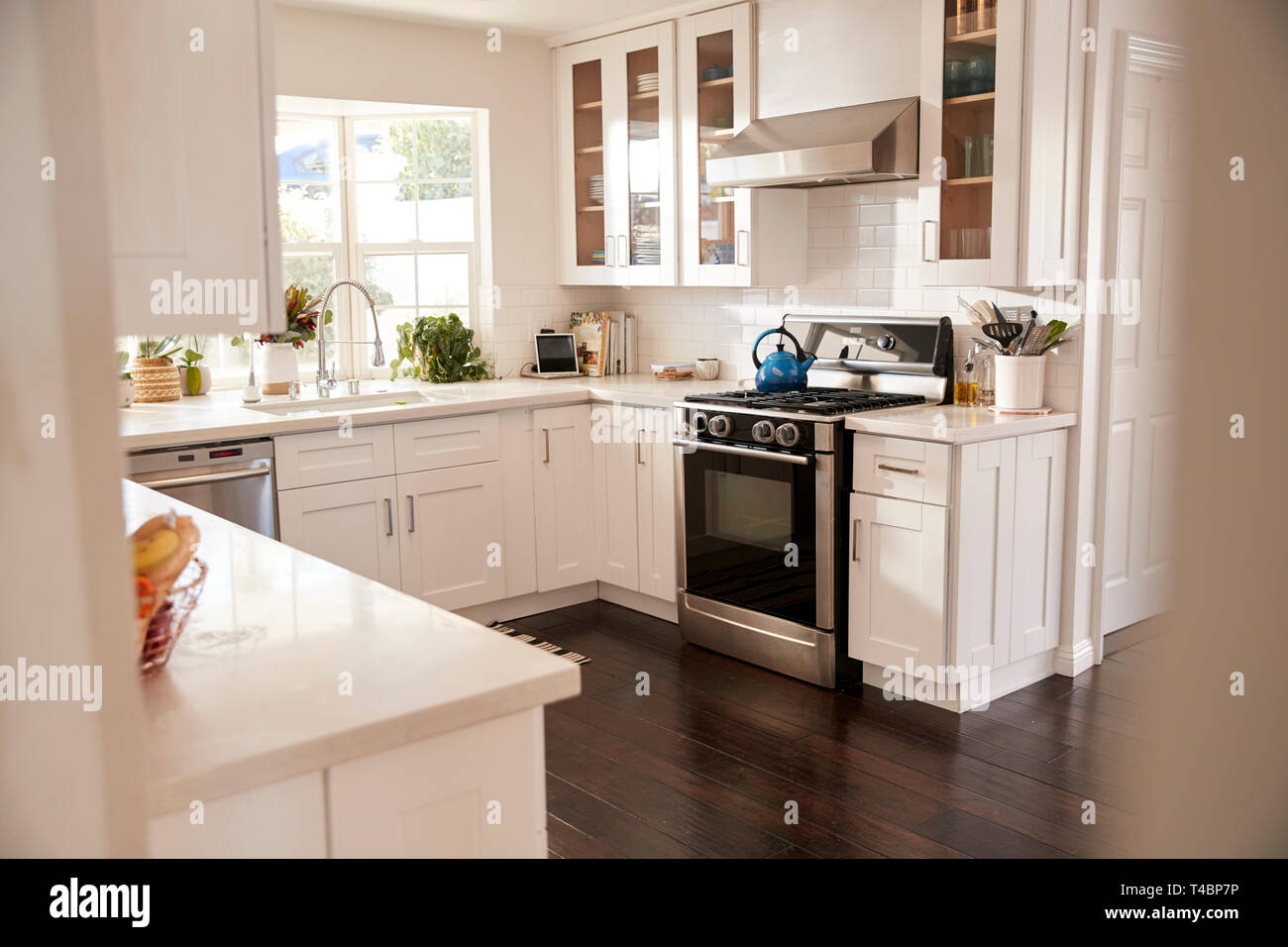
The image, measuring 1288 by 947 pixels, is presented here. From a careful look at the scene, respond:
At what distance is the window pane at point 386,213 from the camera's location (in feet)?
16.9

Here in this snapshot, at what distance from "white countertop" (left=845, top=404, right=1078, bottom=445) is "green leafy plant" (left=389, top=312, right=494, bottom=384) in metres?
2.09

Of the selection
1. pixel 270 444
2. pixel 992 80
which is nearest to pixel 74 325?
pixel 270 444

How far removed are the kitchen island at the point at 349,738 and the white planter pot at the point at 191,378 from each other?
3060mm

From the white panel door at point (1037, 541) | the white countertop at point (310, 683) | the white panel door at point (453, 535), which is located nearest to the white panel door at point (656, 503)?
the white panel door at point (453, 535)

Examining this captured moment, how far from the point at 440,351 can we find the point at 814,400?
193 cm

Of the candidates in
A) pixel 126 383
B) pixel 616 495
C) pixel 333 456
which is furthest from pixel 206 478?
pixel 616 495

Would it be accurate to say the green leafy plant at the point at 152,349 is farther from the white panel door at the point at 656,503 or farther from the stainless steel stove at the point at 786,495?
the stainless steel stove at the point at 786,495

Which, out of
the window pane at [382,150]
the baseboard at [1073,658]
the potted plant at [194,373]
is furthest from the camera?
the window pane at [382,150]

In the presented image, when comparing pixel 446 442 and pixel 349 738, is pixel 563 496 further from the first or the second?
pixel 349 738

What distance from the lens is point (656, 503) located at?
4555mm

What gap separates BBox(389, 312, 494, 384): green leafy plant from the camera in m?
5.09

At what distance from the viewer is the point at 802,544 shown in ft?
12.6

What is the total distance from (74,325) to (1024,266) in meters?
3.23
